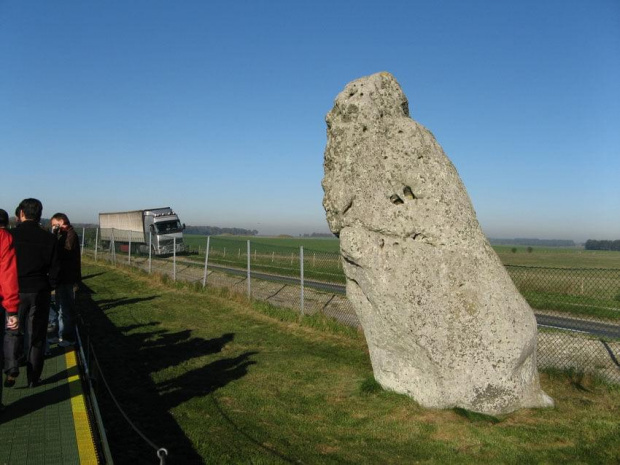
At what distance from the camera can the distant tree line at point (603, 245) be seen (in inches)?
4882

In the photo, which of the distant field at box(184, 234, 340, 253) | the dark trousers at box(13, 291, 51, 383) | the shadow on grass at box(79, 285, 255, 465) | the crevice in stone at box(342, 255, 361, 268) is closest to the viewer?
the shadow on grass at box(79, 285, 255, 465)

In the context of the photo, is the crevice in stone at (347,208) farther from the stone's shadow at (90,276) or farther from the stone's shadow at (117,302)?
the stone's shadow at (90,276)

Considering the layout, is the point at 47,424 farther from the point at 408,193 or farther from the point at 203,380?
the point at 408,193

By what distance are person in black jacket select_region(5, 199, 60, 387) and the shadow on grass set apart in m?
0.93

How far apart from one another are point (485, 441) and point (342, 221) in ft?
10.7

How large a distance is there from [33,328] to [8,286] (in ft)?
2.88

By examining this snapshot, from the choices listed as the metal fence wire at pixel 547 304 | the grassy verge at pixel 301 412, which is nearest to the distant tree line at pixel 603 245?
the metal fence wire at pixel 547 304

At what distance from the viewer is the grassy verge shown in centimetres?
539

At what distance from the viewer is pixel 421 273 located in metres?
6.45

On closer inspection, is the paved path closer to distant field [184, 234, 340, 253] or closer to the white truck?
distant field [184, 234, 340, 253]

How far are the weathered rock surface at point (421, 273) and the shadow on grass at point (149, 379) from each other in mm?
2765

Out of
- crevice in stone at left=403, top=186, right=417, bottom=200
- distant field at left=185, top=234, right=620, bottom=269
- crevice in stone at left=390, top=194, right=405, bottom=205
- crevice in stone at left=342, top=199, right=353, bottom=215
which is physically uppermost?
crevice in stone at left=403, top=186, right=417, bottom=200

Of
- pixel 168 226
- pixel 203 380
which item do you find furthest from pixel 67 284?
pixel 168 226

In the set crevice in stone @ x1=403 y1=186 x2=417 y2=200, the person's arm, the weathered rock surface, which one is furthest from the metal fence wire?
the person's arm
